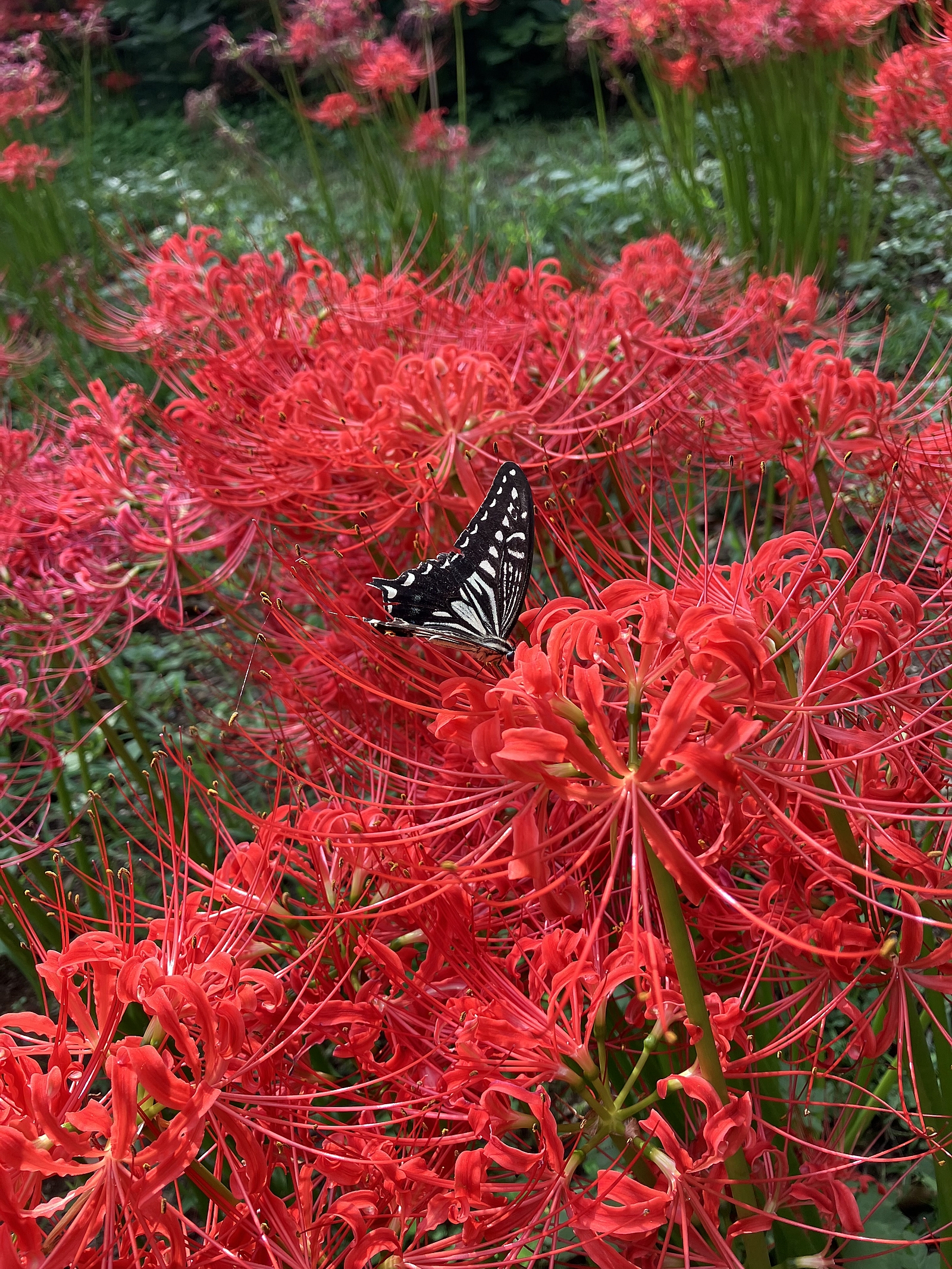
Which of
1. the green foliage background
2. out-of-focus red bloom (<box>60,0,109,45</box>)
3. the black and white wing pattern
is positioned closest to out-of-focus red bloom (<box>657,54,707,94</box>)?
out-of-focus red bloom (<box>60,0,109,45</box>)

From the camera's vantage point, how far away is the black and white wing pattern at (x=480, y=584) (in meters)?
1.25

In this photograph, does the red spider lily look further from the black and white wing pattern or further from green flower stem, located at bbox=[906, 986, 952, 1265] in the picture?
green flower stem, located at bbox=[906, 986, 952, 1265]

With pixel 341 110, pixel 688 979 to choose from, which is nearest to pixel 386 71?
pixel 341 110

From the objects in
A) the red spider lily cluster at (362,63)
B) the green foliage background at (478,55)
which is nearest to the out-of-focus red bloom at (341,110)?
the red spider lily cluster at (362,63)

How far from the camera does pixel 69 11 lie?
11.3 meters

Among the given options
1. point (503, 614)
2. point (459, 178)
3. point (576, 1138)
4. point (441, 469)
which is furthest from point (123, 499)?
point (459, 178)

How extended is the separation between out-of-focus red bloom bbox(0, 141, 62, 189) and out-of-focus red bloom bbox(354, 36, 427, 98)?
1.82 m

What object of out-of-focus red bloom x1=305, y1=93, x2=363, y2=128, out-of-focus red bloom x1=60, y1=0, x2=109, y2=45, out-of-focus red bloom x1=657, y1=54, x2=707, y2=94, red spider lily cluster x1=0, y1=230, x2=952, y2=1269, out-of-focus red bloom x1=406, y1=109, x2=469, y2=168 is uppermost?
out-of-focus red bloom x1=60, y1=0, x2=109, y2=45

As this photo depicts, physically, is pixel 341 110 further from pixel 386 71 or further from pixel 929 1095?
pixel 929 1095

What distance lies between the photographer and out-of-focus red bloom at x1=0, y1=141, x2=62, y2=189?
18.1 ft

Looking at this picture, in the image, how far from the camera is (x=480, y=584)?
1.38m

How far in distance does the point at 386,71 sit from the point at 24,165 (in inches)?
80.6

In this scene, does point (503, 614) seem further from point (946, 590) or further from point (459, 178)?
point (459, 178)

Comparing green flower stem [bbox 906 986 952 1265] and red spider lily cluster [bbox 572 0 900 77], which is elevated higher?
red spider lily cluster [bbox 572 0 900 77]
